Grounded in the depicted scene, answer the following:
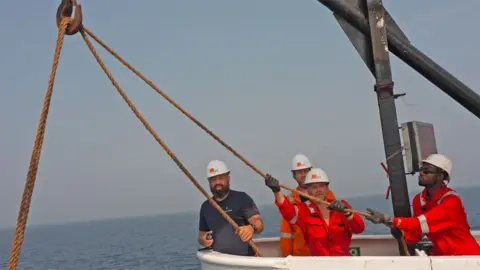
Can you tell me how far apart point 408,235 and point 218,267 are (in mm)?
1767

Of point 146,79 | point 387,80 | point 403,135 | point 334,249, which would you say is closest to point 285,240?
point 334,249

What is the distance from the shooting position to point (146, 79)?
4.04 meters

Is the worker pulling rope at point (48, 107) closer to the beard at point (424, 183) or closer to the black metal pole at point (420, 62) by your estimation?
the beard at point (424, 183)

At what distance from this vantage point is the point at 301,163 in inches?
235

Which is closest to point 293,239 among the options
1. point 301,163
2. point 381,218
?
point 301,163

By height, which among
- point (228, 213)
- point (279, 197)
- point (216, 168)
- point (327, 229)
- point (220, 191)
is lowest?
point (327, 229)

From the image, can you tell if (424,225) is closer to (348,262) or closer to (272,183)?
(348,262)

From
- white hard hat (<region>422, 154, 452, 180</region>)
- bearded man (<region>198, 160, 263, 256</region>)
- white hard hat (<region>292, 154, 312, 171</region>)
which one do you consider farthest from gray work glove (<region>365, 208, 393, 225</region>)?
white hard hat (<region>292, 154, 312, 171</region>)

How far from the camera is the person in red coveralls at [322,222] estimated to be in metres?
4.72

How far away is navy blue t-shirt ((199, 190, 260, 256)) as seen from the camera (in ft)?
16.4

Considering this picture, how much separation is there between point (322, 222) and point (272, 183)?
2.46 feet

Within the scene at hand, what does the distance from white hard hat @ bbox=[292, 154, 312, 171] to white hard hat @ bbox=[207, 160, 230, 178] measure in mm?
1239

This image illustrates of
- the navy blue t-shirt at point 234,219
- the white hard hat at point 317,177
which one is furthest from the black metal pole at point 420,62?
the navy blue t-shirt at point 234,219

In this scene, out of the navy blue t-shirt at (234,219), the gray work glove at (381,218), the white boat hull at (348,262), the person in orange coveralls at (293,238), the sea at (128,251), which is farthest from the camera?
the sea at (128,251)
